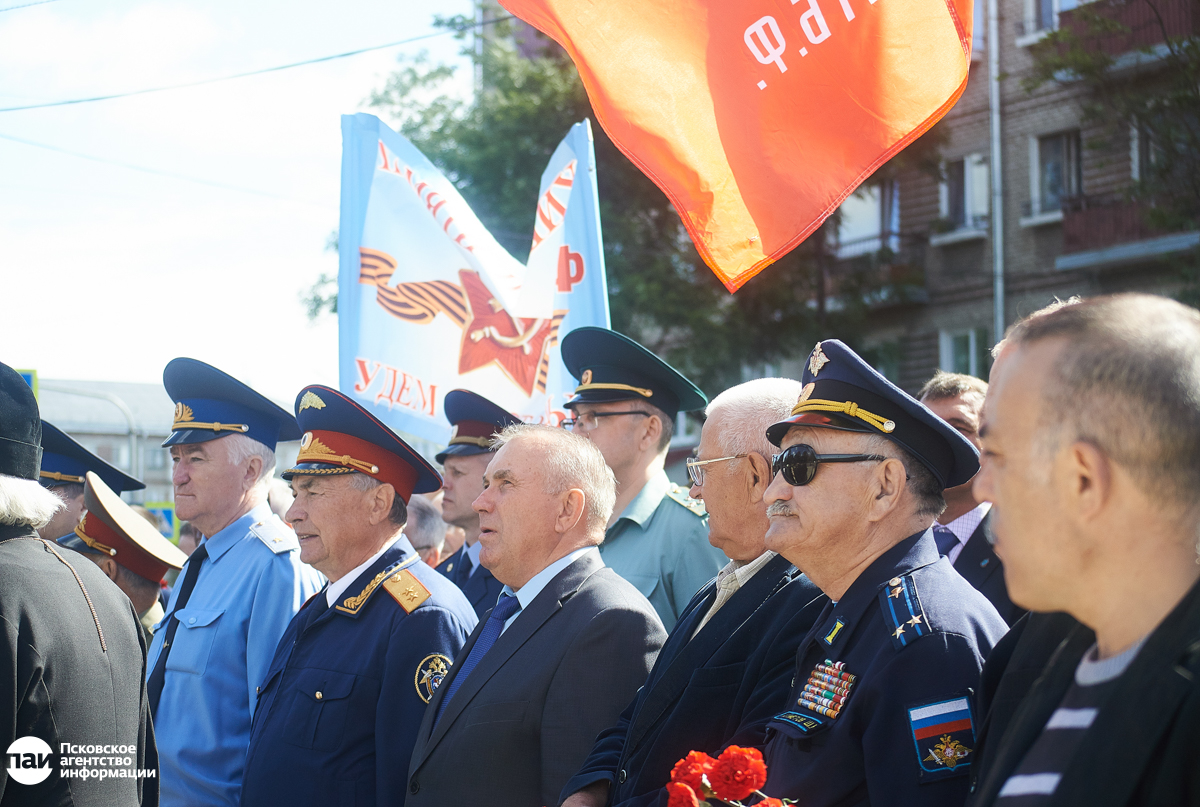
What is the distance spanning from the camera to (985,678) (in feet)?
6.88

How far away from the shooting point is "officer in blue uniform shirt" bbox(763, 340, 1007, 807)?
2230 mm

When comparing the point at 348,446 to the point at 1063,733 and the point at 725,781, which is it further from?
the point at 1063,733

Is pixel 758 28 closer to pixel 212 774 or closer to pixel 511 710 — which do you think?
pixel 511 710

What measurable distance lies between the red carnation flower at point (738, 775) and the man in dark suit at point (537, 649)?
4.36 feet

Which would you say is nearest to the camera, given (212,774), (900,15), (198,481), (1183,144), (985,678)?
(985,678)

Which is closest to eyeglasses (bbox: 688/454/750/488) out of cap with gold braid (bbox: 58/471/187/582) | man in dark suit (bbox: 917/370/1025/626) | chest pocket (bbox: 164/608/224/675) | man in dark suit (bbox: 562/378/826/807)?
man in dark suit (bbox: 562/378/826/807)

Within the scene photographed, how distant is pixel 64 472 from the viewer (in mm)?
6188

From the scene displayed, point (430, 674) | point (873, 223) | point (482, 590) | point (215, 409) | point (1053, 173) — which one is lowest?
point (482, 590)

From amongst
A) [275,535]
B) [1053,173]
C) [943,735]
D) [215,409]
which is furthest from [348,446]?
[1053,173]

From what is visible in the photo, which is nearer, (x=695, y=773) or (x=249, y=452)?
(x=695, y=773)

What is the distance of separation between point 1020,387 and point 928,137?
1865 cm

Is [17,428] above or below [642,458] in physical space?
above

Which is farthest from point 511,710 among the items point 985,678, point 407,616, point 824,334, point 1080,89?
point 1080,89

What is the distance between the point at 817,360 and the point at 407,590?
182 centimetres
